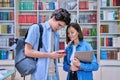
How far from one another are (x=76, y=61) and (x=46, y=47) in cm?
36

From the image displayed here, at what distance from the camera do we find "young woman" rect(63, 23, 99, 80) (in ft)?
6.62

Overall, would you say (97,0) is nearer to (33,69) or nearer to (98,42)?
(98,42)

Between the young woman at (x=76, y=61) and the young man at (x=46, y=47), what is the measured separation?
0.27 meters

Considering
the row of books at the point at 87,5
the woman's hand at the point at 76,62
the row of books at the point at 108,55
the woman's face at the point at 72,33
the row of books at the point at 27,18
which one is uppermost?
the row of books at the point at 87,5

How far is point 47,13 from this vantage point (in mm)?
5172

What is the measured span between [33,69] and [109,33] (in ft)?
11.3

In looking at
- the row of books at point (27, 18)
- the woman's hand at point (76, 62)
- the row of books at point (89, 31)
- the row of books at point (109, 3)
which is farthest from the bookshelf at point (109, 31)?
the woman's hand at point (76, 62)

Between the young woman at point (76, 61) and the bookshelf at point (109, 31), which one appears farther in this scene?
the bookshelf at point (109, 31)

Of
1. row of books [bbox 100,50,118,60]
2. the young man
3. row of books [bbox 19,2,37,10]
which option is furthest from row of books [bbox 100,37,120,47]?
the young man

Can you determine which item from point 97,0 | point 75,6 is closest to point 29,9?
point 75,6

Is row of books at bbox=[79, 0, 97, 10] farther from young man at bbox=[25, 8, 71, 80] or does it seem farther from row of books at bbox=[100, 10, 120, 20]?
young man at bbox=[25, 8, 71, 80]

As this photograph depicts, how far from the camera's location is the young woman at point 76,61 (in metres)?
2.02

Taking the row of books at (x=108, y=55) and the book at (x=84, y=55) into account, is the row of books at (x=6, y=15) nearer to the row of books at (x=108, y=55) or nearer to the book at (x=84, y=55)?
the row of books at (x=108, y=55)

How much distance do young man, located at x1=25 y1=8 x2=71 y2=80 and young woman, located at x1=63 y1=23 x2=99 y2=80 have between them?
0.27m
